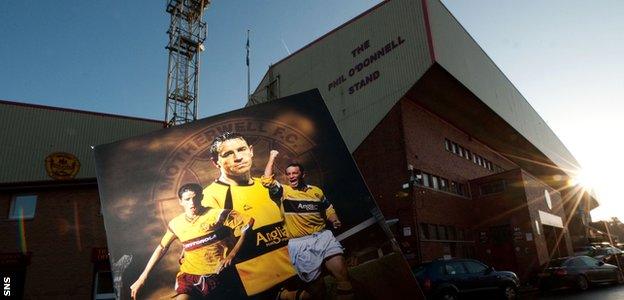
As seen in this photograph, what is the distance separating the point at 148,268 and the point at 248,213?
1834 millimetres

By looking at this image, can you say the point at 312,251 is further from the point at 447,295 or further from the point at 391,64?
the point at 391,64

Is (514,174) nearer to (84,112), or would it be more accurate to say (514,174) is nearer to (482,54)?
(482,54)

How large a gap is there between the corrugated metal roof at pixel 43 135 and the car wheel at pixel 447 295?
2451 cm

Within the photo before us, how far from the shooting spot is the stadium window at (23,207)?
18345 mm

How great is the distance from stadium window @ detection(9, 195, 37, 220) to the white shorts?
666 inches

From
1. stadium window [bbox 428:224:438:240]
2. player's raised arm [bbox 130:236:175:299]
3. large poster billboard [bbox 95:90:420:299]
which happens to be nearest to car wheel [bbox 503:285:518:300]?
stadium window [bbox 428:224:438:240]

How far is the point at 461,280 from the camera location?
13148 mm

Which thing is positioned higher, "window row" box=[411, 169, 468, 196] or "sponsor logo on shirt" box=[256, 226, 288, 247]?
"window row" box=[411, 169, 468, 196]

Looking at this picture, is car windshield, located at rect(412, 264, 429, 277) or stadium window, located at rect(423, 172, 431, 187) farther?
stadium window, located at rect(423, 172, 431, 187)

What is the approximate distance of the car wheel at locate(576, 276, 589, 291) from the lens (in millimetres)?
15826

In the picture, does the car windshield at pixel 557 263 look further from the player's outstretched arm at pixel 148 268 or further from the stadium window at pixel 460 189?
the player's outstretched arm at pixel 148 268

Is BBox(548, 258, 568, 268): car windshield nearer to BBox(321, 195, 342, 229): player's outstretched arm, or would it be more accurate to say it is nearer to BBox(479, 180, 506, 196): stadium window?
BBox(479, 180, 506, 196): stadium window

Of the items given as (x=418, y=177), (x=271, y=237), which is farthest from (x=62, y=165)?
(x=271, y=237)

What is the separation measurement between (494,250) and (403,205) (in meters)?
8.04
